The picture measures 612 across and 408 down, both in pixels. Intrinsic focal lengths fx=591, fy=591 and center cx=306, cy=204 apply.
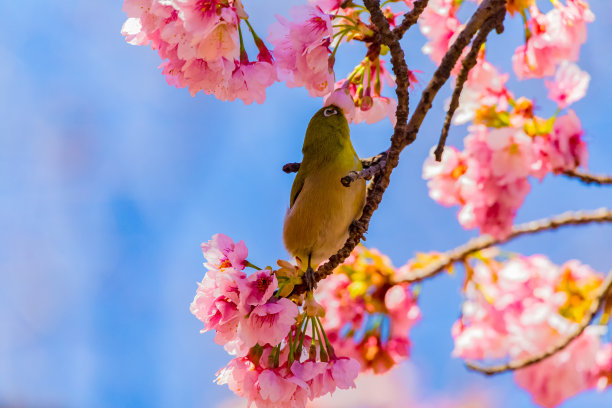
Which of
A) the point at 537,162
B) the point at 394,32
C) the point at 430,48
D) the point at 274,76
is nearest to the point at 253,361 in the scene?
the point at 274,76

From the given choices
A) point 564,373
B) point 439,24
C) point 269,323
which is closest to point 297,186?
point 269,323

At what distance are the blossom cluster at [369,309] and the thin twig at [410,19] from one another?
4.39ft

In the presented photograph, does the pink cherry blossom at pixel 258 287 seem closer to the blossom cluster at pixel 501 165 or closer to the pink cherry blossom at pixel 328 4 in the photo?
the pink cherry blossom at pixel 328 4

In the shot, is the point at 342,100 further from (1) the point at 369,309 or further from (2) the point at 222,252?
(1) the point at 369,309

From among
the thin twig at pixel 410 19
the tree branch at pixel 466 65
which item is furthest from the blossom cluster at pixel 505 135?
the thin twig at pixel 410 19

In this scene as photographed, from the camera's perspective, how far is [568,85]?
2.15 m

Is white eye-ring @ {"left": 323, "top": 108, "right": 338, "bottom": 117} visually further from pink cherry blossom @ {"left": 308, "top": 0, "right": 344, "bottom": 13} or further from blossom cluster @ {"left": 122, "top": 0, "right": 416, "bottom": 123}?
pink cherry blossom @ {"left": 308, "top": 0, "right": 344, "bottom": 13}

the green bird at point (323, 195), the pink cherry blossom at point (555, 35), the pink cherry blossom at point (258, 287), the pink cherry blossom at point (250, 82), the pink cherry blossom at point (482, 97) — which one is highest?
the pink cherry blossom at point (482, 97)

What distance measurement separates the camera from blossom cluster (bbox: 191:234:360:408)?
1067 millimetres

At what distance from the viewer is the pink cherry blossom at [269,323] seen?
1058mm

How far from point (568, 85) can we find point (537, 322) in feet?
2.90

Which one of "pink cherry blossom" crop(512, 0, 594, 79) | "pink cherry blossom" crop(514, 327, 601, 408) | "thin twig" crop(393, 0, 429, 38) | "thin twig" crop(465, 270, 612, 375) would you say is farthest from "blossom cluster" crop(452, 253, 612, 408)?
"thin twig" crop(393, 0, 429, 38)

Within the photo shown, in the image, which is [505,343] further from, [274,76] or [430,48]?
[274,76]

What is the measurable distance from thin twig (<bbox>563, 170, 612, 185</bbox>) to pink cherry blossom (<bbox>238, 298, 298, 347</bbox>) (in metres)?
1.38
